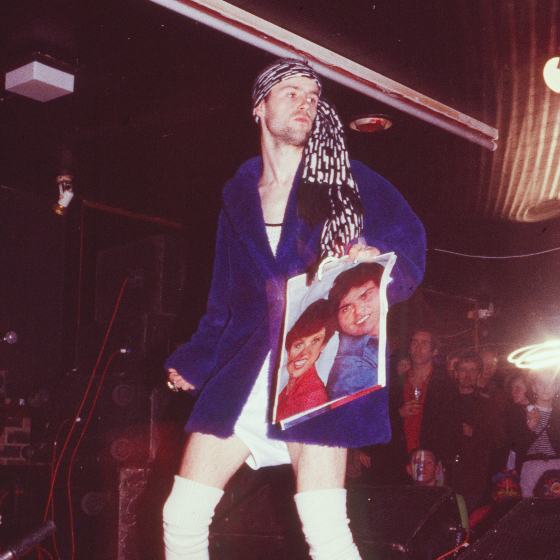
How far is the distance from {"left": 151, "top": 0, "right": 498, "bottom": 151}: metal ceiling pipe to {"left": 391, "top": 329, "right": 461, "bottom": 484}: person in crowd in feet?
5.61

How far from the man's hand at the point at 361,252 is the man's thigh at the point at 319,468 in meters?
0.47

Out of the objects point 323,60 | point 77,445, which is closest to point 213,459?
point 323,60

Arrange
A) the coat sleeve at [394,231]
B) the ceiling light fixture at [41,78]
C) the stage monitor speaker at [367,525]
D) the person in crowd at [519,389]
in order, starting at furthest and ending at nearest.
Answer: the person in crowd at [519,389], the ceiling light fixture at [41,78], the stage monitor speaker at [367,525], the coat sleeve at [394,231]

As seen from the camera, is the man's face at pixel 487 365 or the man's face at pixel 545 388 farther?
the man's face at pixel 487 365

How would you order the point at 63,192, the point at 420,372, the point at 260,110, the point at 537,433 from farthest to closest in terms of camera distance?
the point at 63,192 → the point at 420,372 → the point at 537,433 → the point at 260,110

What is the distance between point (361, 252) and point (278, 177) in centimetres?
46

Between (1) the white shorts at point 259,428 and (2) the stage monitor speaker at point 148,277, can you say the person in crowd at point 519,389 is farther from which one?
(1) the white shorts at point 259,428

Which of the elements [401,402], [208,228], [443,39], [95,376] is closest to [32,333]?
[95,376]

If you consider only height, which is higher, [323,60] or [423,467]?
[323,60]

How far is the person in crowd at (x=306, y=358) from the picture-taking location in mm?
1521

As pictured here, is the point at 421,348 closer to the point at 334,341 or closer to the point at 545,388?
the point at 545,388

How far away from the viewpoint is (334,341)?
5.10ft

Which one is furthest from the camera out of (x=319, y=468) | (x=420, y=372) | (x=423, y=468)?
(x=420, y=372)

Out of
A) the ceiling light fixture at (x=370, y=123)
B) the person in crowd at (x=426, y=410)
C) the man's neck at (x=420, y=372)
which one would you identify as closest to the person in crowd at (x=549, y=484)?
the person in crowd at (x=426, y=410)
